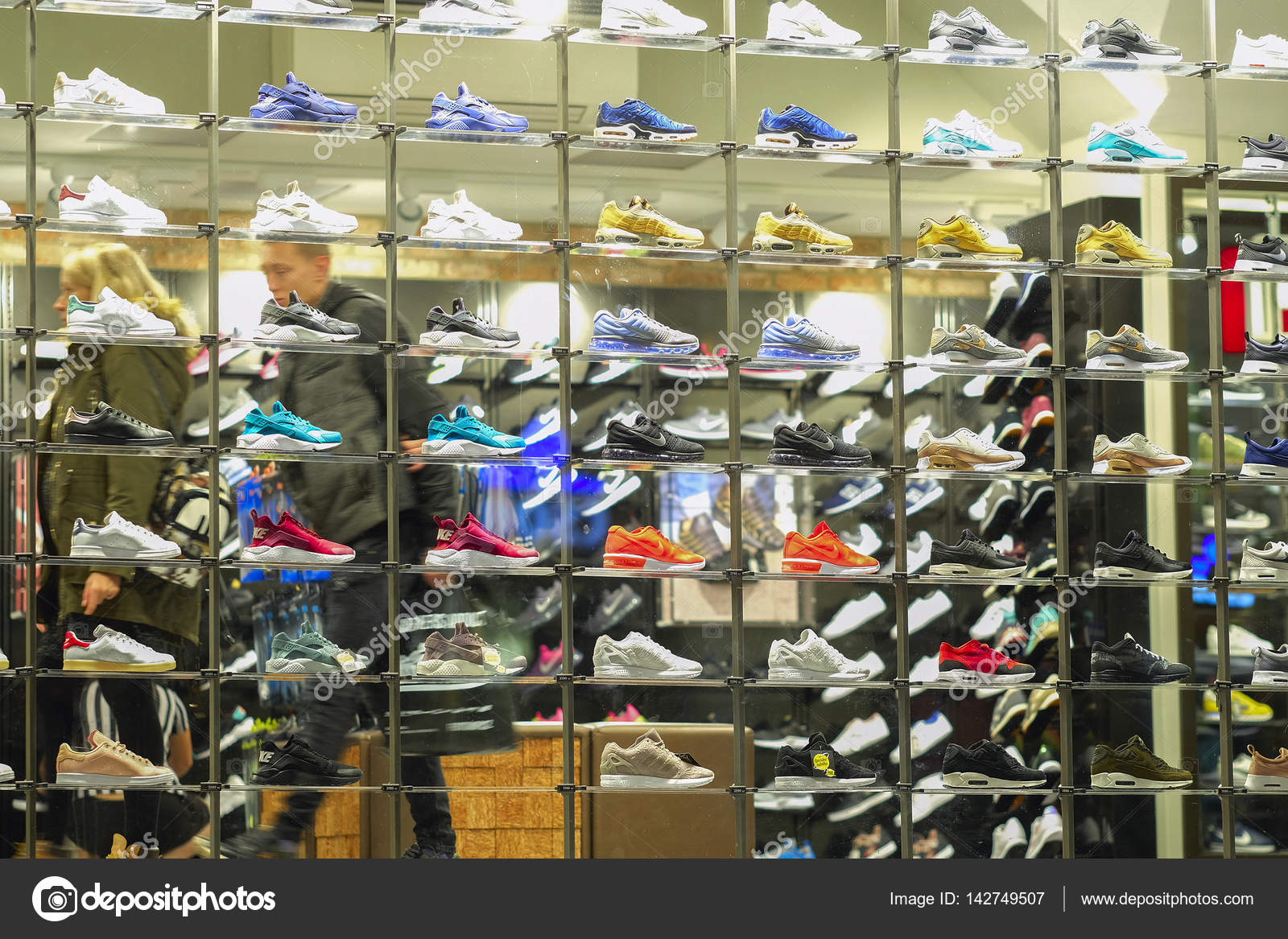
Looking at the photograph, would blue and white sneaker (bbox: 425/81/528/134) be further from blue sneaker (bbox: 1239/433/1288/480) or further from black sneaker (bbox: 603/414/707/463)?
blue sneaker (bbox: 1239/433/1288/480)

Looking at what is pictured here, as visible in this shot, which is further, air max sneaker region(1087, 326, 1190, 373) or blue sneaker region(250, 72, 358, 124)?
air max sneaker region(1087, 326, 1190, 373)

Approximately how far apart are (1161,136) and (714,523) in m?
2.53

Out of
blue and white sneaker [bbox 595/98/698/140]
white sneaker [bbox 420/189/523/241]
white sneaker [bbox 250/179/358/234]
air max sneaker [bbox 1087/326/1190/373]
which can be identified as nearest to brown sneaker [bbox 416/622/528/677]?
white sneaker [bbox 420/189/523/241]

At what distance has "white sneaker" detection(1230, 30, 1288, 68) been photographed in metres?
5.66

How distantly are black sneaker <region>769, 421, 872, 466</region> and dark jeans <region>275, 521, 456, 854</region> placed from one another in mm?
1457

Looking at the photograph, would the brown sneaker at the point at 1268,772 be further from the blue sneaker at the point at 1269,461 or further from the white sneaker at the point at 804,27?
the white sneaker at the point at 804,27

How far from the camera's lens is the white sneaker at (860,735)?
5.43 meters

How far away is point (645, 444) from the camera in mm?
5273

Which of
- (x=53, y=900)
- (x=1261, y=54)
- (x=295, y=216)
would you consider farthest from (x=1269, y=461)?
(x=53, y=900)

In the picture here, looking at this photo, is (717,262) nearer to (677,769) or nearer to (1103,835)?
(677,769)

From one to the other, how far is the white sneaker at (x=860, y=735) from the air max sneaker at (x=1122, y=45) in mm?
2852

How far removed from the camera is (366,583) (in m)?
5.27

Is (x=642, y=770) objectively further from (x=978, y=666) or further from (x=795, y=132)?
(x=795, y=132)

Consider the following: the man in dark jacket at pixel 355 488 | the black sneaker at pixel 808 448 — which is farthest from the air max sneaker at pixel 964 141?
the man in dark jacket at pixel 355 488
